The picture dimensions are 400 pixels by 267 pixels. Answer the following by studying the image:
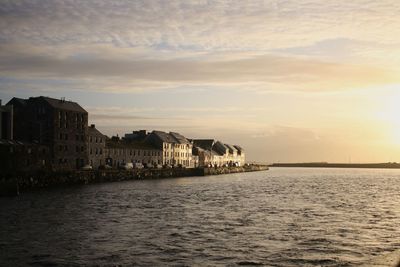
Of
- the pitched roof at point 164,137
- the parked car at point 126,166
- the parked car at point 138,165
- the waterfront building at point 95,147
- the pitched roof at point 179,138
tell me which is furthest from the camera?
the pitched roof at point 179,138

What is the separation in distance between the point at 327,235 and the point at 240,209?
1903cm

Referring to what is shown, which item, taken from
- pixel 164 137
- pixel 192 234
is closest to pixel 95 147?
pixel 164 137

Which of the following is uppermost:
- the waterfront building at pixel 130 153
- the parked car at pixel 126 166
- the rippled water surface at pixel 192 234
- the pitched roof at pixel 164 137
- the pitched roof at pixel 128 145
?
the pitched roof at pixel 164 137

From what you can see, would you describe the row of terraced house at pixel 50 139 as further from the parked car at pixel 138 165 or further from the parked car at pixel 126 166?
the parked car at pixel 138 165

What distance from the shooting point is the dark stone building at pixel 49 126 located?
106m

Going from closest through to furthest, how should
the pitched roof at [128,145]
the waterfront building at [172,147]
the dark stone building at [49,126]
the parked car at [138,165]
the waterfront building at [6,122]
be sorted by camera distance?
the waterfront building at [6,122], the dark stone building at [49,126], the pitched roof at [128,145], the parked car at [138,165], the waterfront building at [172,147]

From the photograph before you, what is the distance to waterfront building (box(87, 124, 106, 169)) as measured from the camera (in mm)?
123738

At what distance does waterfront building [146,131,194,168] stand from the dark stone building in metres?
53.9

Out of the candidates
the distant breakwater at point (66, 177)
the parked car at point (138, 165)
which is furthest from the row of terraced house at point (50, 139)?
the distant breakwater at point (66, 177)

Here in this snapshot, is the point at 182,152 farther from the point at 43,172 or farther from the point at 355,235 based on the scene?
the point at 355,235

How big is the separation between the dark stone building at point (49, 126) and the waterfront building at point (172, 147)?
53.9 m

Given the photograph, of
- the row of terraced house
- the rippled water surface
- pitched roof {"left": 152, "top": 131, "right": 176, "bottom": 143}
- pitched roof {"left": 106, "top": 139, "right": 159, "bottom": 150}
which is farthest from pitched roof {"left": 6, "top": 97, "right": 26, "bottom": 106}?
pitched roof {"left": 152, "top": 131, "right": 176, "bottom": 143}

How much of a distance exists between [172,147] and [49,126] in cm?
7316

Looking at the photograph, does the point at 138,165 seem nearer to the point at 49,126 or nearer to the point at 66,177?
the point at 49,126
